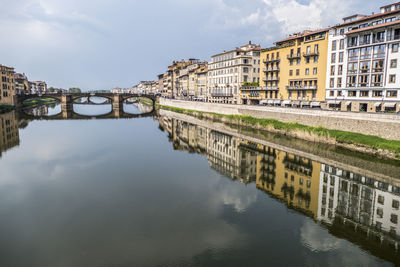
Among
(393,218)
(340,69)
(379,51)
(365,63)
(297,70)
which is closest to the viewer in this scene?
(393,218)

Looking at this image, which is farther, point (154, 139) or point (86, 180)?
point (154, 139)

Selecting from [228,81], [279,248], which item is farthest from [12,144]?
[228,81]

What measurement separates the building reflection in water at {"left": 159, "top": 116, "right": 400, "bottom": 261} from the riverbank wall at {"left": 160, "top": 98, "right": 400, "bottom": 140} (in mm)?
9325

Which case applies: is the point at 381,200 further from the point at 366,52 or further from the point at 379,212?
the point at 366,52

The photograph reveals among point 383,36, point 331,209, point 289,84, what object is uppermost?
point 383,36

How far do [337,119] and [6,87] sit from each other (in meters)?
102

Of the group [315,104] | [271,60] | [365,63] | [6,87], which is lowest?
[315,104]

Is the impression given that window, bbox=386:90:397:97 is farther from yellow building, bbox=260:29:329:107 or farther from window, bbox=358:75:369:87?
yellow building, bbox=260:29:329:107

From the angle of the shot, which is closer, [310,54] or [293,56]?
[310,54]

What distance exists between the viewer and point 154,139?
154 ft

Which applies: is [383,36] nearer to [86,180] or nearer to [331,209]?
[331,209]

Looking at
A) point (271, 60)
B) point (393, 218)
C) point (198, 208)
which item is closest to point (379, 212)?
point (393, 218)

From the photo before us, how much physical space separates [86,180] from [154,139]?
874 inches

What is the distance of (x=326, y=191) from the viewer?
23.2 meters
